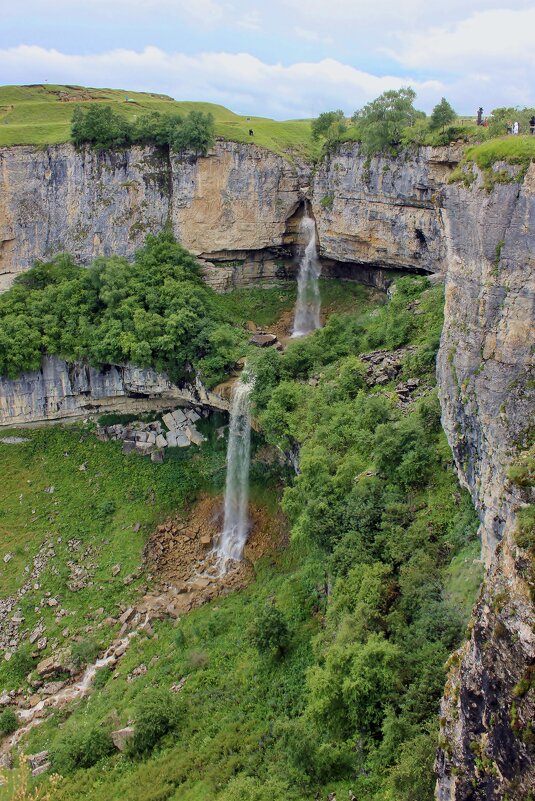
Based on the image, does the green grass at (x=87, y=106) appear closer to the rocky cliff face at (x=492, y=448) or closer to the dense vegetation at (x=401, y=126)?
the dense vegetation at (x=401, y=126)

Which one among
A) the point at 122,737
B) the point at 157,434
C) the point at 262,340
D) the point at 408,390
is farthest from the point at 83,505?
the point at 408,390

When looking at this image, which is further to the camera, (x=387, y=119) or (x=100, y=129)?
(x=100, y=129)

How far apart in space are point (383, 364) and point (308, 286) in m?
12.6

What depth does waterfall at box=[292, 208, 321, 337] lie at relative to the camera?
107ft

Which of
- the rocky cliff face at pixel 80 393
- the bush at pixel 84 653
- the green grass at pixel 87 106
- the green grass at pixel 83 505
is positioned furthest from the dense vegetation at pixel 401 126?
the bush at pixel 84 653

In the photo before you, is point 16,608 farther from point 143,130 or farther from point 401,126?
point 401,126

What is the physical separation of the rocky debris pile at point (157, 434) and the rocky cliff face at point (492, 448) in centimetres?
1628

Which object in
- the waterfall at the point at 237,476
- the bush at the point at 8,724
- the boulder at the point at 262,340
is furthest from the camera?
the boulder at the point at 262,340

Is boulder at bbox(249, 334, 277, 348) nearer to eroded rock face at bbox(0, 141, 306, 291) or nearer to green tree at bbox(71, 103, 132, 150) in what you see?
eroded rock face at bbox(0, 141, 306, 291)

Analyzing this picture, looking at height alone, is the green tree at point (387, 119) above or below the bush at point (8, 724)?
above

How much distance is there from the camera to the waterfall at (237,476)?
25263mm

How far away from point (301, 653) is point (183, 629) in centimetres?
599

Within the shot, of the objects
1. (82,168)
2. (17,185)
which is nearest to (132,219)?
(82,168)

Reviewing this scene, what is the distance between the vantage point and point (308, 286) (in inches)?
1328
